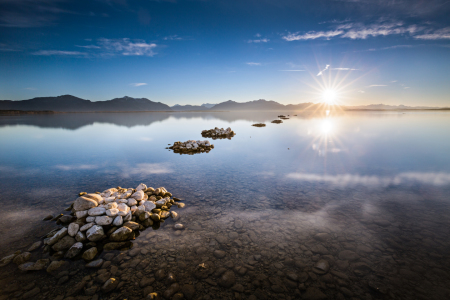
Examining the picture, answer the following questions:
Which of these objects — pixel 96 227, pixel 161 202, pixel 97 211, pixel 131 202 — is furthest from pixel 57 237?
pixel 161 202

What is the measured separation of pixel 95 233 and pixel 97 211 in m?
1.07

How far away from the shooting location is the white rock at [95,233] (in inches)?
306

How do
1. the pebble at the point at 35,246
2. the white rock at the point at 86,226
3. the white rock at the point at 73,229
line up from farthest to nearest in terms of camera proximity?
the white rock at the point at 86,226 < the white rock at the point at 73,229 < the pebble at the point at 35,246

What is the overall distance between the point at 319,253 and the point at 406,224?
5.20 m

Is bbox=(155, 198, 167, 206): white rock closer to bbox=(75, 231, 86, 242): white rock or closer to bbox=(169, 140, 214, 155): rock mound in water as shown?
bbox=(75, 231, 86, 242): white rock

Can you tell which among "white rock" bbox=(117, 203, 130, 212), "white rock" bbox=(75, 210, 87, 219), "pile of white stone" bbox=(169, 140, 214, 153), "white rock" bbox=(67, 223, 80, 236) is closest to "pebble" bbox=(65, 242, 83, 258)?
"white rock" bbox=(67, 223, 80, 236)

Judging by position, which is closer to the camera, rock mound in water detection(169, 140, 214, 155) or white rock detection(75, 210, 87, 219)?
white rock detection(75, 210, 87, 219)

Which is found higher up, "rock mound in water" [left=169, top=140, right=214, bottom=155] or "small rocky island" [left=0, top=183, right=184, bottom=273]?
"rock mound in water" [left=169, top=140, right=214, bottom=155]

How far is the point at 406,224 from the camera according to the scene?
29.3 feet

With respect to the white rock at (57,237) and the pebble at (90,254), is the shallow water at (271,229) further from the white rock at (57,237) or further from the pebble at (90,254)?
the white rock at (57,237)

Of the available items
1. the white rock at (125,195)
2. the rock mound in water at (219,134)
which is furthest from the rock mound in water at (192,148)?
the white rock at (125,195)

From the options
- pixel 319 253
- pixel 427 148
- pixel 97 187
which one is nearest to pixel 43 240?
pixel 97 187

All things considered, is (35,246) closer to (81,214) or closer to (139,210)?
(81,214)

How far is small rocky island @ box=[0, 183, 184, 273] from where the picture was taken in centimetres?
695
